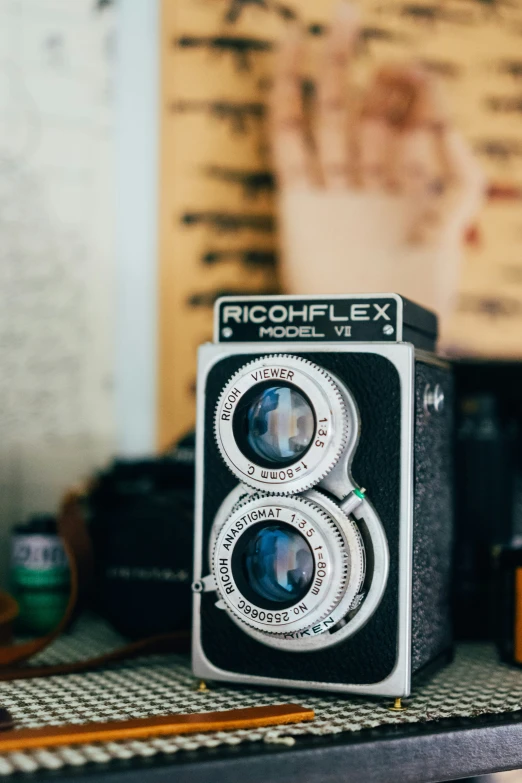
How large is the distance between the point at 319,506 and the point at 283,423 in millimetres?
60

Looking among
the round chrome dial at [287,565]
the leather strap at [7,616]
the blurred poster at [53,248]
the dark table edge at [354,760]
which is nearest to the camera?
the dark table edge at [354,760]

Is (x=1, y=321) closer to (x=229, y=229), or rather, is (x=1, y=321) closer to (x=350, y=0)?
(x=229, y=229)

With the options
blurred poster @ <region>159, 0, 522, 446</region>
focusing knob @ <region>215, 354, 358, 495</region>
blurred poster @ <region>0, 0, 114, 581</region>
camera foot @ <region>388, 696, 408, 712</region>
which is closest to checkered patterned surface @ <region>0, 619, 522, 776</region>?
camera foot @ <region>388, 696, 408, 712</region>

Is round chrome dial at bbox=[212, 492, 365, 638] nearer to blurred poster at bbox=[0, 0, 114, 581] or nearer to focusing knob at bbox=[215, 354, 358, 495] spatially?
focusing knob at bbox=[215, 354, 358, 495]

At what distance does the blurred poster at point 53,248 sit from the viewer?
3.09 ft

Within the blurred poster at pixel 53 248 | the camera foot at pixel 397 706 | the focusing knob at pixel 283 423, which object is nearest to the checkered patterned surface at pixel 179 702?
the camera foot at pixel 397 706

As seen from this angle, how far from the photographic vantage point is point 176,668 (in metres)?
0.68

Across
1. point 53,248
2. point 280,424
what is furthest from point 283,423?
point 53,248

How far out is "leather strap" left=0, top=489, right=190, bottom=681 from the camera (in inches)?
25.8

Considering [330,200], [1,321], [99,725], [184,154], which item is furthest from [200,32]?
[99,725]

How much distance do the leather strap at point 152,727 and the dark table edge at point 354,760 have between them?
3 cm

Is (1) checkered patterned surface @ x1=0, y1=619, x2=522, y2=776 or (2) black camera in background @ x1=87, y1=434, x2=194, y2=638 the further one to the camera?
(2) black camera in background @ x1=87, y1=434, x2=194, y2=638

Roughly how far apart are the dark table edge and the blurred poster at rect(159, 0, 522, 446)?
1.82 ft

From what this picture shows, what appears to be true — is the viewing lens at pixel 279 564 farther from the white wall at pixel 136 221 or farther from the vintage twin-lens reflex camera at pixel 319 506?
the white wall at pixel 136 221
